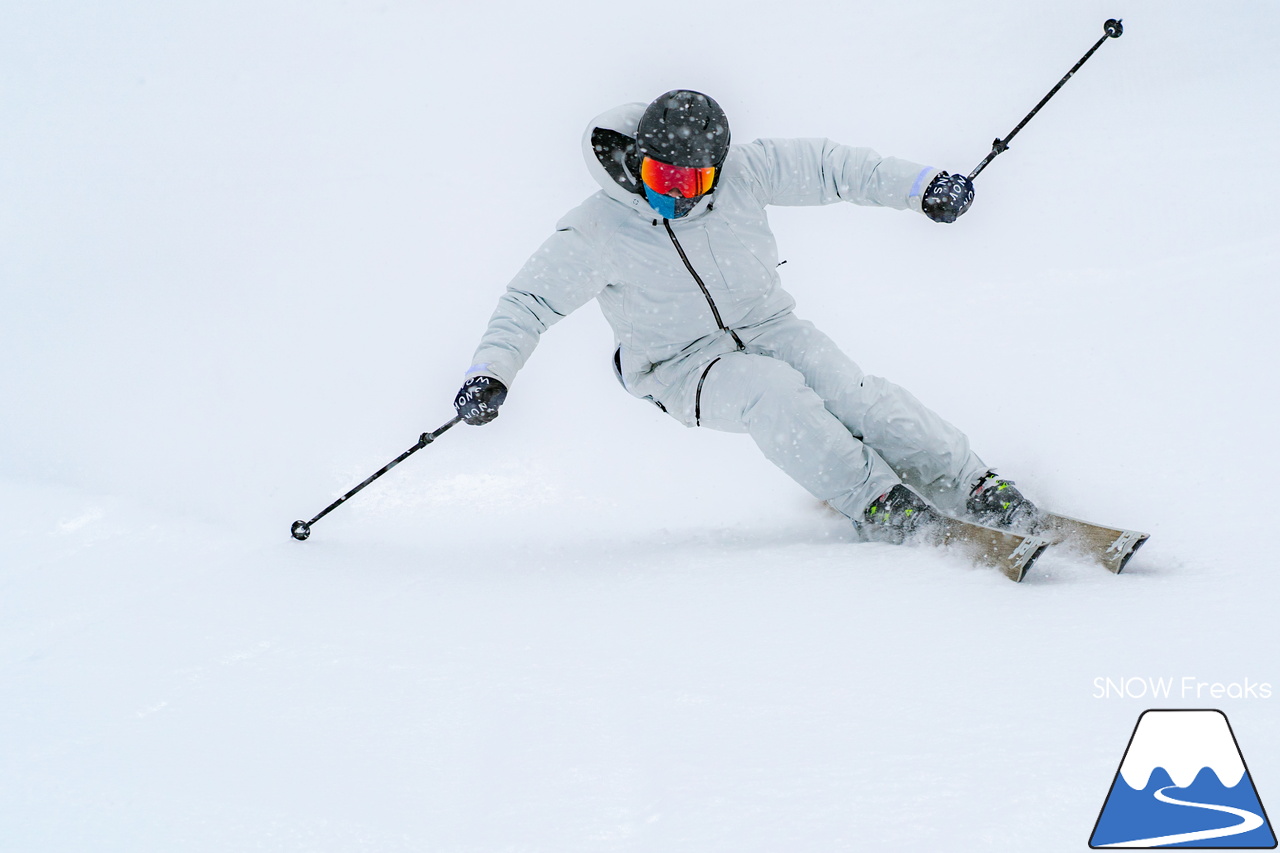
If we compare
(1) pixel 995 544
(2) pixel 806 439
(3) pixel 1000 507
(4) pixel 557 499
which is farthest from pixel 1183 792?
(4) pixel 557 499

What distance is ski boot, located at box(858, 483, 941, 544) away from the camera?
2.38 meters

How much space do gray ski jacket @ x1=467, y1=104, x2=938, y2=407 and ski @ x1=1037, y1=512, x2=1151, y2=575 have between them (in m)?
1.00

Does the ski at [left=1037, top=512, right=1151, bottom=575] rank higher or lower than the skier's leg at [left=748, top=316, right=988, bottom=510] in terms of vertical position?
lower

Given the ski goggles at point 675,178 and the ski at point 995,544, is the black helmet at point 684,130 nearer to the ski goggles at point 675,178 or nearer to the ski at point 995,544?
the ski goggles at point 675,178

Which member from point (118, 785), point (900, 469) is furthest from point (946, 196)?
point (118, 785)

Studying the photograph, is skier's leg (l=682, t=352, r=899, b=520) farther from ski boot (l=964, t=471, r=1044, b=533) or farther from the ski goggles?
the ski goggles

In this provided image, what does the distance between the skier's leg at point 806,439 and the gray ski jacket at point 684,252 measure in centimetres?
26

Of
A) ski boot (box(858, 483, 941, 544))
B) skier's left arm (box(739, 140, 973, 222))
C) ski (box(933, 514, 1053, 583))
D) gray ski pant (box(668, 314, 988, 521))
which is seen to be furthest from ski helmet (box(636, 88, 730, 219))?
ski (box(933, 514, 1053, 583))

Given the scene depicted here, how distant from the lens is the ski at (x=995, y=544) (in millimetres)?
2047

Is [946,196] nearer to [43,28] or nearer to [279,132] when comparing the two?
[279,132]

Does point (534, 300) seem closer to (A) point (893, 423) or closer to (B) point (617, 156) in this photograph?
(B) point (617, 156)

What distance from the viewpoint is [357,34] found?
35.3 feet

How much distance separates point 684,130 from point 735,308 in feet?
1.90

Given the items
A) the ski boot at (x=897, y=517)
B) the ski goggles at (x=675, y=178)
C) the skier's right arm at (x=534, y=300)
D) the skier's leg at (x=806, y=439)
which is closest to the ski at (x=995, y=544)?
the ski boot at (x=897, y=517)
